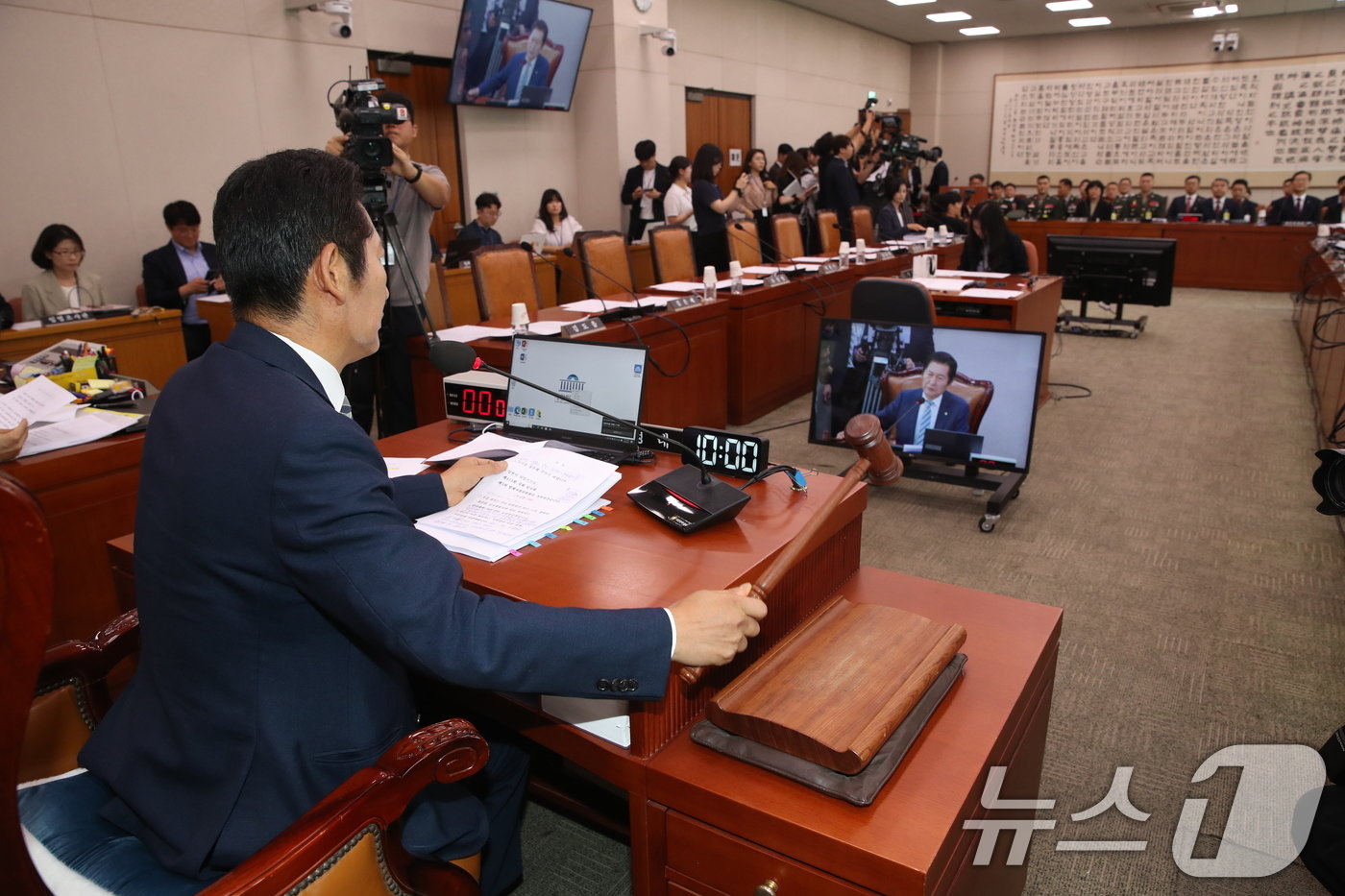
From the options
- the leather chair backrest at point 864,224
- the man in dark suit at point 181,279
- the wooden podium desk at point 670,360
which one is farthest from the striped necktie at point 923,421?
the leather chair backrest at point 864,224

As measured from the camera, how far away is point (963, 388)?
9.60ft

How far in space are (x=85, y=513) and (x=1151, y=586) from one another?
300 centimetres

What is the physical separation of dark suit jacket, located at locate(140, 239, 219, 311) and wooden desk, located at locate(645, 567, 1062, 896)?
433 cm

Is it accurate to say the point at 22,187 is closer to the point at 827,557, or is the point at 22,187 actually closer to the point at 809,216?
the point at 827,557

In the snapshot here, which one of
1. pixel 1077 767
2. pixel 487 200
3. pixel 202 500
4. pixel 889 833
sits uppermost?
pixel 487 200

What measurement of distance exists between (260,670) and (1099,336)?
270 inches

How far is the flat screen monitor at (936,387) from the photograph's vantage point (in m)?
2.85

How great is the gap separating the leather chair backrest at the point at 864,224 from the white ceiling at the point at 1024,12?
3758 millimetres

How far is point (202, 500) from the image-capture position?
0.89 m

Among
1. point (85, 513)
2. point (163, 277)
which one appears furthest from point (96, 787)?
point (163, 277)

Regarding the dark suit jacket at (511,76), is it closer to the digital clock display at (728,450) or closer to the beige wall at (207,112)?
the beige wall at (207,112)

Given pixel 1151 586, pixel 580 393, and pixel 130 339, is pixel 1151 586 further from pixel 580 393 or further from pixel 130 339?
pixel 130 339

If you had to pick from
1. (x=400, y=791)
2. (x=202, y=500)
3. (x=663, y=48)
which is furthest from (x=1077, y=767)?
(x=663, y=48)

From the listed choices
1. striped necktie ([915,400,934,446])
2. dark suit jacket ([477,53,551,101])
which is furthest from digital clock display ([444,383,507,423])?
dark suit jacket ([477,53,551,101])
